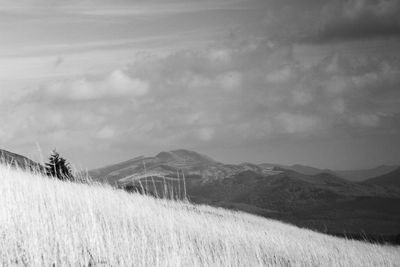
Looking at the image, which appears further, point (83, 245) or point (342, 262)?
point (342, 262)

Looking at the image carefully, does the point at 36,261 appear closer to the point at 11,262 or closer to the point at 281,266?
the point at 11,262

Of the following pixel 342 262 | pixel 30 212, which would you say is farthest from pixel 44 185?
pixel 342 262

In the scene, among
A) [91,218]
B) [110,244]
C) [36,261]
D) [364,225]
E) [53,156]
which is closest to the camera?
[36,261]

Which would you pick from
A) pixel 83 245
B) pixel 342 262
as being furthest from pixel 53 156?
pixel 83 245

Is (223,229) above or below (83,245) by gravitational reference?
below

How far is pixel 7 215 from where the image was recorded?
7.74 meters

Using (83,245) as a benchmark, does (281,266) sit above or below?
below

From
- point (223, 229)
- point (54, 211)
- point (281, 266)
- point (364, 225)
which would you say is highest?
point (54, 211)

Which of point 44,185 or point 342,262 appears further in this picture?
point 342,262

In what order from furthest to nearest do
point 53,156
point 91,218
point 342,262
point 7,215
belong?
point 53,156, point 342,262, point 91,218, point 7,215

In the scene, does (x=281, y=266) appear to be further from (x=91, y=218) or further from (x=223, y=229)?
(x=91, y=218)

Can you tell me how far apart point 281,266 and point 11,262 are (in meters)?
7.89

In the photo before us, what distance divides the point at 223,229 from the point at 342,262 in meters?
4.52

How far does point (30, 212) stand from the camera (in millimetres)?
8016
